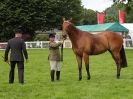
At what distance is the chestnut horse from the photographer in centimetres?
1516

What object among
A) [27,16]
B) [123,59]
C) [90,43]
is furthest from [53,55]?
[27,16]

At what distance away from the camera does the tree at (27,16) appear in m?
58.4

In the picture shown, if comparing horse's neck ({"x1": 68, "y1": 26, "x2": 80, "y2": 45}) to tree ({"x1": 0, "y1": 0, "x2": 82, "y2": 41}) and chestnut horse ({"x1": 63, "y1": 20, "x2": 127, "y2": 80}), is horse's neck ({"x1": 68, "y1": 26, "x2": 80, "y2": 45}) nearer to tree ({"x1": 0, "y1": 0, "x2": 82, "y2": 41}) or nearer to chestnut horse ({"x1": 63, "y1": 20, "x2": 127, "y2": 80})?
chestnut horse ({"x1": 63, "y1": 20, "x2": 127, "y2": 80})

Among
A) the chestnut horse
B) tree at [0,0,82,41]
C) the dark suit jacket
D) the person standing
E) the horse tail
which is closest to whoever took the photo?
the dark suit jacket

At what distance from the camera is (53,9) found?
63219 millimetres

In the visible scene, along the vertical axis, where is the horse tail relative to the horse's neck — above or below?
below

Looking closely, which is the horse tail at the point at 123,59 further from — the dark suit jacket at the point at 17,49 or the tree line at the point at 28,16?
the tree line at the point at 28,16

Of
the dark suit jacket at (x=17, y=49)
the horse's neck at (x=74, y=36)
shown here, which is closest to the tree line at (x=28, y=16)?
the horse's neck at (x=74, y=36)

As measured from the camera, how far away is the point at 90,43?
15352mm

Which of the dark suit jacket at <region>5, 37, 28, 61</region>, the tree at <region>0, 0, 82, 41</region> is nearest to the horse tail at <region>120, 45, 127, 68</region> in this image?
the dark suit jacket at <region>5, 37, 28, 61</region>

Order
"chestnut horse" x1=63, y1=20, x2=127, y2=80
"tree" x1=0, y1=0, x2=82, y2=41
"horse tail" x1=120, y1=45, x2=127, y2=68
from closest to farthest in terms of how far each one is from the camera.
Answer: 1. "chestnut horse" x1=63, y1=20, x2=127, y2=80
2. "horse tail" x1=120, y1=45, x2=127, y2=68
3. "tree" x1=0, y1=0, x2=82, y2=41

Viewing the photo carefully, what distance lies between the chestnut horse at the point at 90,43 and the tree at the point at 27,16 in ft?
139

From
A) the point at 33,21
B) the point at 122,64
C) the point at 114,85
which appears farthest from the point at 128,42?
the point at 114,85

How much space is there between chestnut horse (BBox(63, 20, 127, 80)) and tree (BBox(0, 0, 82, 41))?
139 feet
